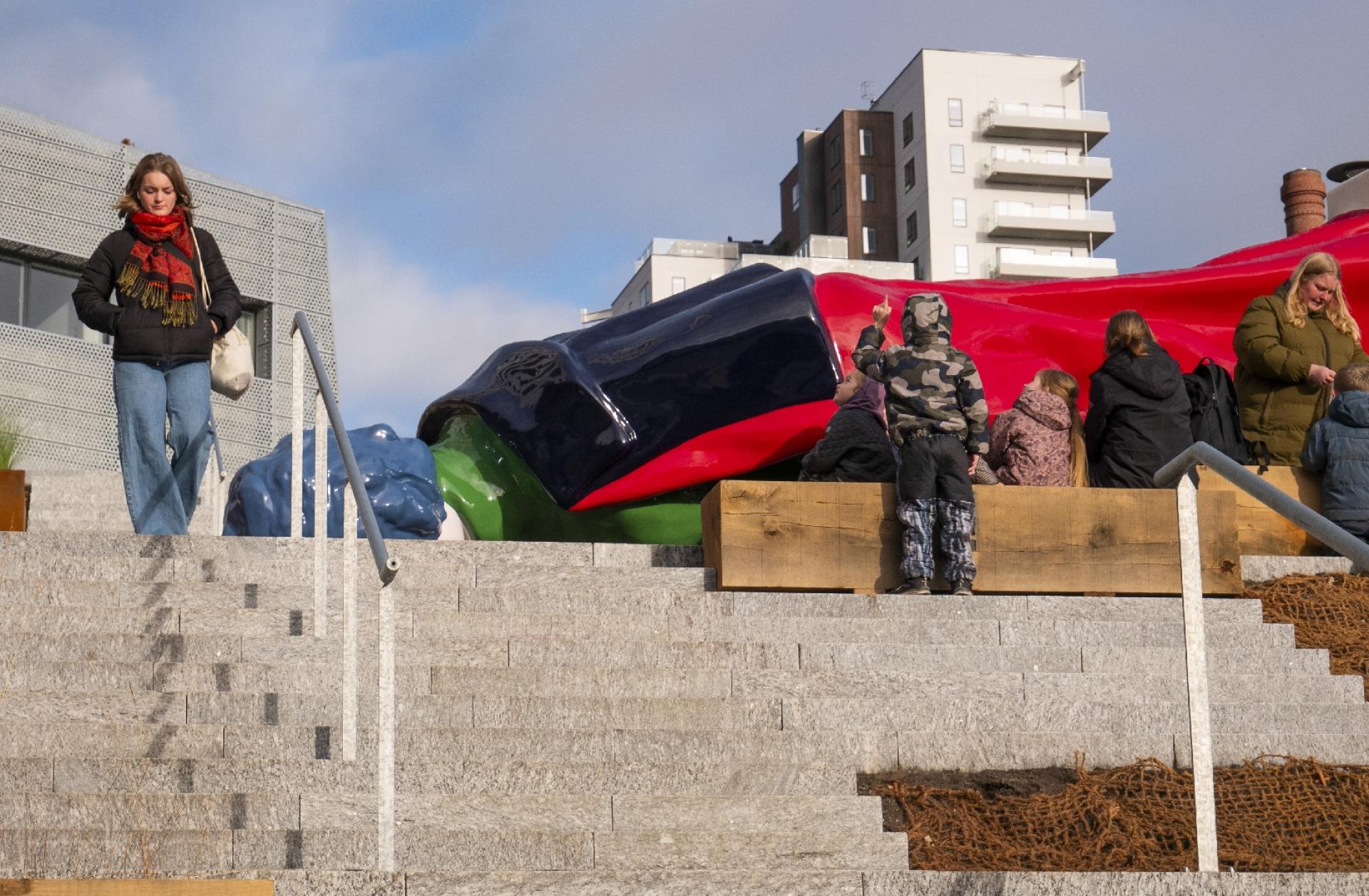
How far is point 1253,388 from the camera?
8.67 metres

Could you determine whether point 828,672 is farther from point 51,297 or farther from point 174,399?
point 51,297

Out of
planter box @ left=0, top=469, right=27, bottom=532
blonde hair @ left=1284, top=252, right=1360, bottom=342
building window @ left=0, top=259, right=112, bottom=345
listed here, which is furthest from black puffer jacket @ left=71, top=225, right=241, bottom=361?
building window @ left=0, top=259, right=112, bottom=345

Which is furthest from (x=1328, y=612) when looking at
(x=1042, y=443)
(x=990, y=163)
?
(x=990, y=163)

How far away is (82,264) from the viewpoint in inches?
964

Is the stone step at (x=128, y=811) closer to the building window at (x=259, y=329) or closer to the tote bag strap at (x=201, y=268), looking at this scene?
the tote bag strap at (x=201, y=268)

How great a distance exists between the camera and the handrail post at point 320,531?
5895mm

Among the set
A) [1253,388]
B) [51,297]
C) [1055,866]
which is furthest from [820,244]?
[1055,866]

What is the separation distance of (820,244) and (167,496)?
5435 centimetres

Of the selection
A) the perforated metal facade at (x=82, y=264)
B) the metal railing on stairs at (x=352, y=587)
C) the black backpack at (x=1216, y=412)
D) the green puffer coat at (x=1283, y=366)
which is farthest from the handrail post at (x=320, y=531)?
the perforated metal facade at (x=82, y=264)

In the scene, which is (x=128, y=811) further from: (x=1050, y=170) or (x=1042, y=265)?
(x=1050, y=170)

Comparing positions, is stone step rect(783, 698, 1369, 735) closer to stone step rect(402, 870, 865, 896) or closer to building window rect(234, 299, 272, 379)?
stone step rect(402, 870, 865, 896)

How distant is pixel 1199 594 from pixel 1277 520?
3.37 m

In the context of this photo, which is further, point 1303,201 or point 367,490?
point 1303,201

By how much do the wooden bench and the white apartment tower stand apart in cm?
5633
